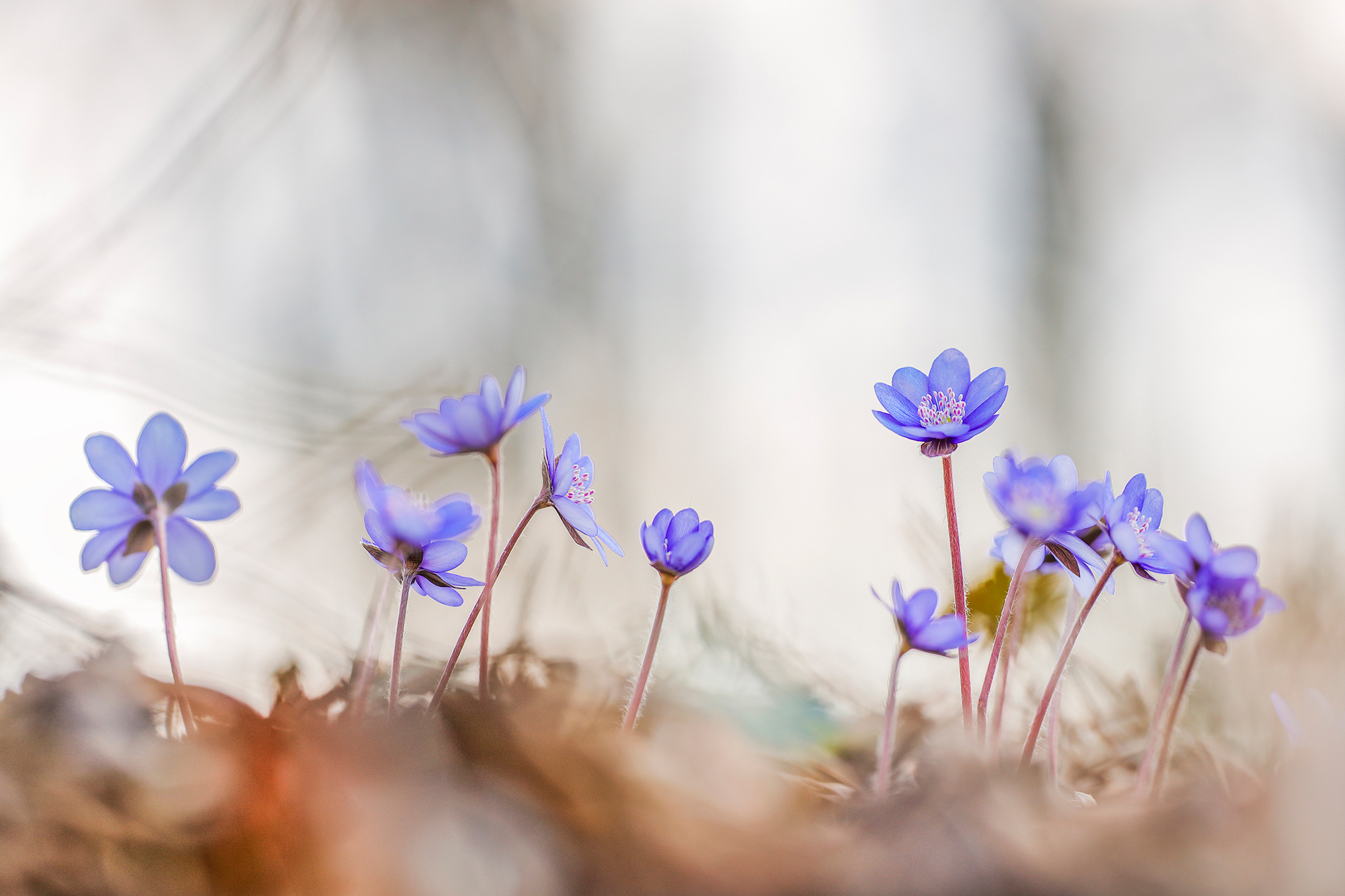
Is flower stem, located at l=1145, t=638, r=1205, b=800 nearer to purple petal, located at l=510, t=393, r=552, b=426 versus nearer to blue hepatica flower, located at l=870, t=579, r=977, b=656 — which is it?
blue hepatica flower, located at l=870, t=579, r=977, b=656

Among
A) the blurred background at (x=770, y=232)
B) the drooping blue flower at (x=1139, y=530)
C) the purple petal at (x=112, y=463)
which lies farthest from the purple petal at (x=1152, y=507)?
the blurred background at (x=770, y=232)

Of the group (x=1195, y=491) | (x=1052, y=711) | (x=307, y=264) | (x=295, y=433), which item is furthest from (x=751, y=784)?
(x=307, y=264)

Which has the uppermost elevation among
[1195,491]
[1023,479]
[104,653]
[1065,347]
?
[1065,347]

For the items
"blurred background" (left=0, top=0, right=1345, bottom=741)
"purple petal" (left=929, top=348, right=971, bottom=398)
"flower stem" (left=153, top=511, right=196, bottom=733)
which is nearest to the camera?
"flower stem" (left=153, top=511, right=196, bottom=733)

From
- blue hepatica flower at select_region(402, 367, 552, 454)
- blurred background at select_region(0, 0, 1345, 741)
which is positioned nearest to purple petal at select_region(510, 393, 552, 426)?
blue hepatica flower at select_region(402, 367, 552, 454)

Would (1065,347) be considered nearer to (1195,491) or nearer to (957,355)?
(1195,491)

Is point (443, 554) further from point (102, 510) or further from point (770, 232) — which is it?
point (770, 232)

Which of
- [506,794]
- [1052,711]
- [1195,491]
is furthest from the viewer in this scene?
[1195,491]
